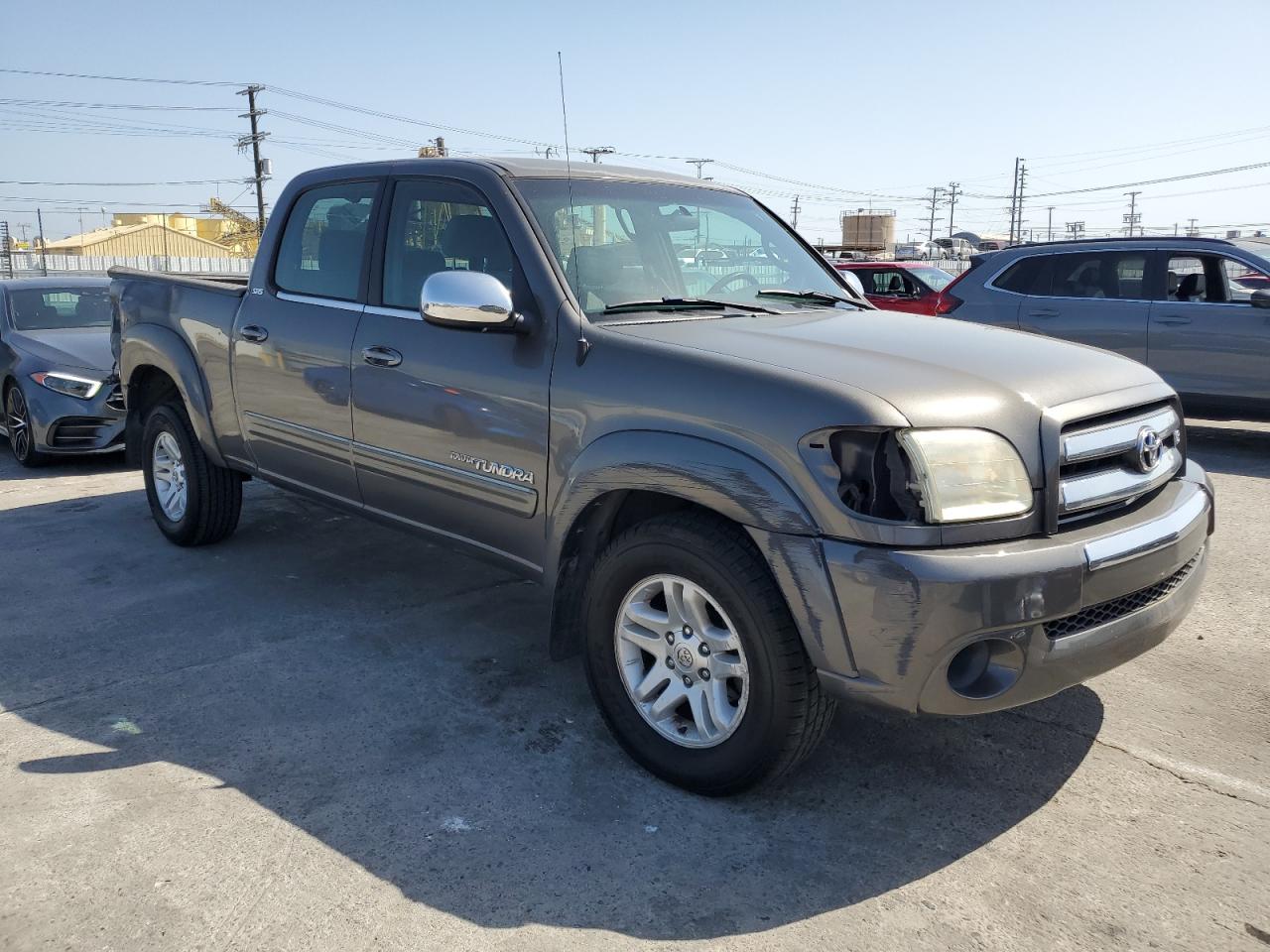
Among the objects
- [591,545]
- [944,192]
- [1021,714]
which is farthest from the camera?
[944,192]

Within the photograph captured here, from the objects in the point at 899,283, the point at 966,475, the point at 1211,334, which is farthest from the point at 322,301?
the point at 899,283

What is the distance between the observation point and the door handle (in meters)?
3.91

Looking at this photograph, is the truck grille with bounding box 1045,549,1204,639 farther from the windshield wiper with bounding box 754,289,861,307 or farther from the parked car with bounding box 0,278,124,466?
the parked car with bounding box 0,278,124,466

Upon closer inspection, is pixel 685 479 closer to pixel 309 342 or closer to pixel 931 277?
pixel 309 342

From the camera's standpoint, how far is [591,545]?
337cm

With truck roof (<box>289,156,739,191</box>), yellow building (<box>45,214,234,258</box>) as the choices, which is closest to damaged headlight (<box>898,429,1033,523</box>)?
truck roof (<box>289,156,739,191</box>)

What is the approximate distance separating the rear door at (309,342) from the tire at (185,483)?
71cm

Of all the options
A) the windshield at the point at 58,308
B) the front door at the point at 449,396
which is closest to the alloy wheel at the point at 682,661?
the front door at the point at 449,396

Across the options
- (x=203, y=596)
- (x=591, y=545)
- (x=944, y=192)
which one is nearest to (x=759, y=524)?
(x=591, y=545)

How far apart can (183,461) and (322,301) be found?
5.46ft

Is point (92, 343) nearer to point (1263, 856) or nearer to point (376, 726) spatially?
point (376, 726)

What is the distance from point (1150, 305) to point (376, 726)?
7470mm

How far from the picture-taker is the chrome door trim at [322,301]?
421cm

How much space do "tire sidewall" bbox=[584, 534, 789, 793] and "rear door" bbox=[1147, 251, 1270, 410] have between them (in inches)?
264
